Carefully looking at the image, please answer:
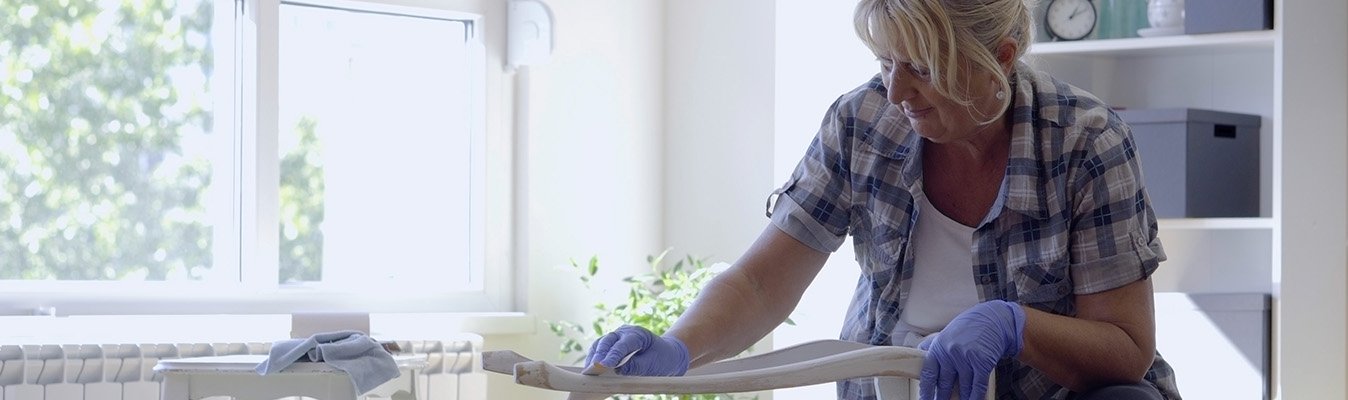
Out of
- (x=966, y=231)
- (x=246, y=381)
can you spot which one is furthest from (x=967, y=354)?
(x=246, y=381)

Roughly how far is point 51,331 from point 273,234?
0.51 meters

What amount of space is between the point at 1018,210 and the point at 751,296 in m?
0.33

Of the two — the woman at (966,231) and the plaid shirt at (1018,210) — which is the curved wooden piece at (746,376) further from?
the plaid shirt at (1018,210)

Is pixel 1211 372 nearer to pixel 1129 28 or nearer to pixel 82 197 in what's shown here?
pixel 1129 28

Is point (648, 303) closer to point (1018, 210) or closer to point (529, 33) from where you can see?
point (529, 33)

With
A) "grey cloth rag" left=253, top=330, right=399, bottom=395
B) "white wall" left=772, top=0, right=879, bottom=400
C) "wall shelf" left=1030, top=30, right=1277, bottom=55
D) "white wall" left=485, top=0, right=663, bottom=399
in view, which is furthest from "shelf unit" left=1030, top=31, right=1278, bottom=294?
"grey cloth rag" left=253, top=330, right=399, bottom=395

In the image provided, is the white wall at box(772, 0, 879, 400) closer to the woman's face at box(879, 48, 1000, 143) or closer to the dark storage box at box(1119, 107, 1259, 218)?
the dark storage box at box(1119, 107, 1259, 218)

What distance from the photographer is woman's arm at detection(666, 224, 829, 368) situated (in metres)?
1.72

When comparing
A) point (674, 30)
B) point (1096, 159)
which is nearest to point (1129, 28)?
point (674, 30)

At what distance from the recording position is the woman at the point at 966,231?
59.6 inches

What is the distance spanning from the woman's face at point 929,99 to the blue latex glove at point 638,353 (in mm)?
347

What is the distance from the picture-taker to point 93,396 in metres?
2.72

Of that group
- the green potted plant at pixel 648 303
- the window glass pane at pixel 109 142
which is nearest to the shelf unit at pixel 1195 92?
the green potted plant at pixel 648 303

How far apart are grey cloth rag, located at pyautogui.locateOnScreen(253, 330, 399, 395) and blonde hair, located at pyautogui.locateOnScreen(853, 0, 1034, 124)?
1.18 meters
